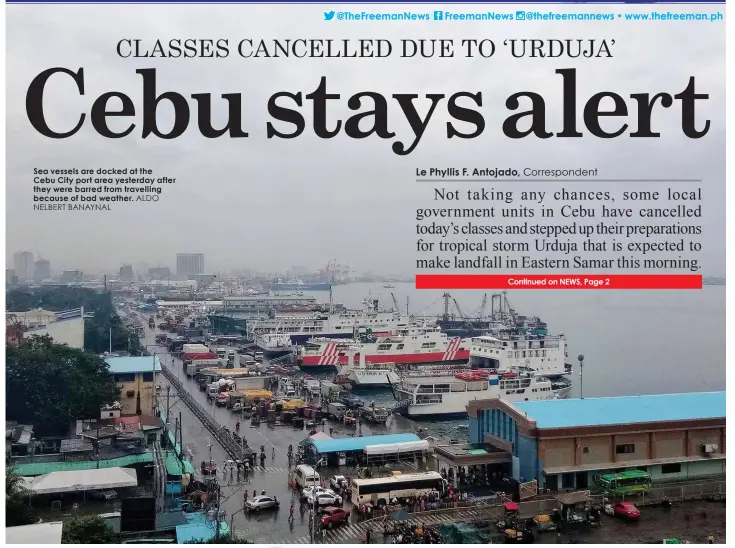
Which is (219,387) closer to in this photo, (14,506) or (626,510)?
(14,506)

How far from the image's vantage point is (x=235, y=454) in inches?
210

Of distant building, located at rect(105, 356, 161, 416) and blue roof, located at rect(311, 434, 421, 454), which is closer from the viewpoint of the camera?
blue roof, located at rect(311, 434, 421, 454)

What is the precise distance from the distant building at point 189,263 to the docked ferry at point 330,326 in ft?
17.6

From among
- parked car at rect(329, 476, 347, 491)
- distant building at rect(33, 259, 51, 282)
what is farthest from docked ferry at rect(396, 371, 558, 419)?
distant building at rect(33, 259, 51, 282)

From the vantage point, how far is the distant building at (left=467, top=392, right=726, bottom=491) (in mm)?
4449

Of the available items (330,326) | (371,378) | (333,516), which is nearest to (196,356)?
(371,378)

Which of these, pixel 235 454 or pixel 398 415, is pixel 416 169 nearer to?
pixel 235 454

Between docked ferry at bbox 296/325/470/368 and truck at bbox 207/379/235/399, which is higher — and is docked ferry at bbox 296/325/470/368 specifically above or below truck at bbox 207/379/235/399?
above

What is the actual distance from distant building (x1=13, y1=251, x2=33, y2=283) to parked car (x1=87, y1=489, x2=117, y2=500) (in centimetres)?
131

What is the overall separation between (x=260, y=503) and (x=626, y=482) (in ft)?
7.50

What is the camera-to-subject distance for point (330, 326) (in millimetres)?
11477

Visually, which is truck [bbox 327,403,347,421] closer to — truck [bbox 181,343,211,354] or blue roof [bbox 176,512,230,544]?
truck [bbox 181,343,211,354]

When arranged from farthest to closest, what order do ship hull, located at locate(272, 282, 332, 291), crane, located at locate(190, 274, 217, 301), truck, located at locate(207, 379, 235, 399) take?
truck, located at locate(207, 379, 235, 399) → ship hull, located at locate(272, 282, 332, 291) → crane, located at locate(190, 274, 217, 301)

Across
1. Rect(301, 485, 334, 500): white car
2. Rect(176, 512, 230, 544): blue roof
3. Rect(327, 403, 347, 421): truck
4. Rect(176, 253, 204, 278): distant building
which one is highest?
Rect(176, 253, 204, 278): distant building
